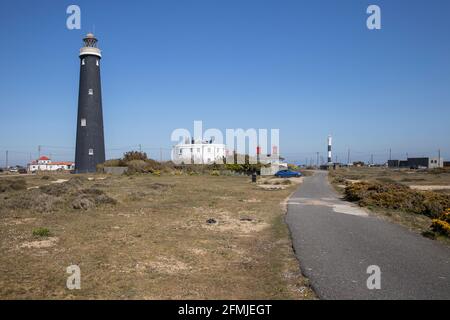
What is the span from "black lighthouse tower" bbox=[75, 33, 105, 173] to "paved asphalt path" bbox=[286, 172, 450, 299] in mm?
35184

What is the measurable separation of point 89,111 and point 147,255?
3786 cm

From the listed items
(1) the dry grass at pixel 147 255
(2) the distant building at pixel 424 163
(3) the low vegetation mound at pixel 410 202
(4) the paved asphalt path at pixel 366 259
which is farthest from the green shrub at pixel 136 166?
(2) the distant building at pixel 424 163

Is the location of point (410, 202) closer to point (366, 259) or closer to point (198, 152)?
point (366, 259)

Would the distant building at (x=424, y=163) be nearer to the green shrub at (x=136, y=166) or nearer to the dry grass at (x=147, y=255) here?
the green shrub at (x=136, y=166)

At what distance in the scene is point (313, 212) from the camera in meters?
15.4

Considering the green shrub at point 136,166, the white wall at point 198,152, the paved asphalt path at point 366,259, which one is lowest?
the paved asphalt path at point 366,259

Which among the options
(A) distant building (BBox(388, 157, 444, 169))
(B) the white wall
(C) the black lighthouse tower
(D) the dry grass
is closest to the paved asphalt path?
(D) the dry grass

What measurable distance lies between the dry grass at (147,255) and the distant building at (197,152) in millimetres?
58837

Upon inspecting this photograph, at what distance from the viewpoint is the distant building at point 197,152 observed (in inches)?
2899

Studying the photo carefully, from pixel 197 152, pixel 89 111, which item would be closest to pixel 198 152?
pixel 197 152

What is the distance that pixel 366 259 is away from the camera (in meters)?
7.71
